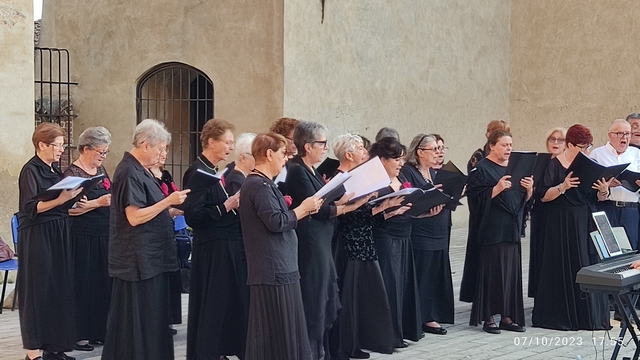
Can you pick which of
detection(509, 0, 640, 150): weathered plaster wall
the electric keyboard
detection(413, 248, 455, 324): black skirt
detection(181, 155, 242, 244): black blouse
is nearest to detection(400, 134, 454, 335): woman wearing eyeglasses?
detection(413, 248, 455, 324): black skirt

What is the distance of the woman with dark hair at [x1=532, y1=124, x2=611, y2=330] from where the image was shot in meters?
Answer: 9.01

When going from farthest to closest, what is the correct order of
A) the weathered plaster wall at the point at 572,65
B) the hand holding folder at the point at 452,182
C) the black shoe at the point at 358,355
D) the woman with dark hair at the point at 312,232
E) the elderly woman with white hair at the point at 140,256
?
the weathered plaster wall at the point at 572,65 < the hand holding folder at the point at 452,182 < the black shoe at the point at 358,355 < the woman with dark hair at the point at 312,232 < the elderly woman with white hair at the point at 140,256

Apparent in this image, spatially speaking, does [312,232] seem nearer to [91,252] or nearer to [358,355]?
[358,355]

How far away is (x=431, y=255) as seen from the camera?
29.1 feet

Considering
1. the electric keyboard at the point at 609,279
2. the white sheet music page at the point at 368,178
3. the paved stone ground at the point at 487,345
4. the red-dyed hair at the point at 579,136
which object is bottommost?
A: the paved stone ground at the point at 487,345

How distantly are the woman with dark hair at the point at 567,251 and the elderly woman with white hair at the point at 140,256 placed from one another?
4039 mm

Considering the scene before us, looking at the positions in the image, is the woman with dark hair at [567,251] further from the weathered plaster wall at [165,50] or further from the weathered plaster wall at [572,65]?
the weathered plaster wall at [572,65]

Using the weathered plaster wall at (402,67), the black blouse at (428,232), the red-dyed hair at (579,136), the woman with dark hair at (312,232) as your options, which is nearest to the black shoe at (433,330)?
the black blouse at (428,232)

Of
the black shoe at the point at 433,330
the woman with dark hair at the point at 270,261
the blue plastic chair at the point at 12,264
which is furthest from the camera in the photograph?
the blue plastic chair at the point at 12,264

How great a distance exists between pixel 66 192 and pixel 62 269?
2.17ft

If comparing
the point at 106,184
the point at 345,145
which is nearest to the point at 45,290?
the point at 106,184

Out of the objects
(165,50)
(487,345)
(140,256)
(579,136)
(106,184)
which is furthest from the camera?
(165,50)

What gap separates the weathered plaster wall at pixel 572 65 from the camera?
59.1ft

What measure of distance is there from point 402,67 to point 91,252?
30.7ft
